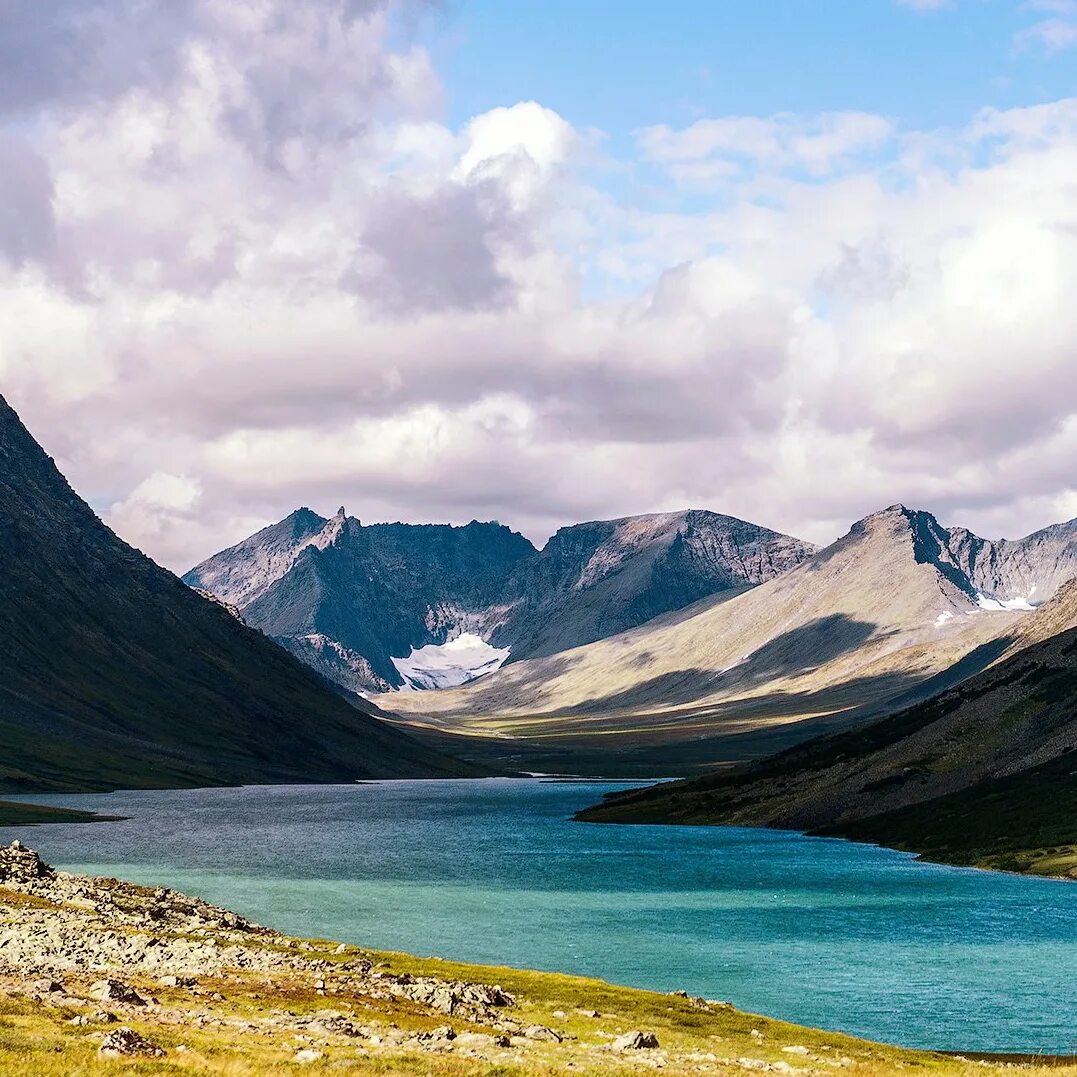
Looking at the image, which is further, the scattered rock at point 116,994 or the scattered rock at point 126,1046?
the scattered rock at point 116,994

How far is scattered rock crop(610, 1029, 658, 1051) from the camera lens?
52719 millimetres

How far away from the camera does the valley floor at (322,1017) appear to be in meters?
41.1

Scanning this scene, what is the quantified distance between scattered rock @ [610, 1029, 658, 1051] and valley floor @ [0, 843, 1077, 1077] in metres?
0.08

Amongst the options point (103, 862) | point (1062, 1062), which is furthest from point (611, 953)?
point (103, 862)

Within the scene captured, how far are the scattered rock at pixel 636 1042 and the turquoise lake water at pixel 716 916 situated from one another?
21740 mm

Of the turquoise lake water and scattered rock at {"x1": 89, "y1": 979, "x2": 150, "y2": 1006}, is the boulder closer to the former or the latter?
scattered rock at {"x1": 89, "y1": 979, "x2": 150, "y2": 1006}

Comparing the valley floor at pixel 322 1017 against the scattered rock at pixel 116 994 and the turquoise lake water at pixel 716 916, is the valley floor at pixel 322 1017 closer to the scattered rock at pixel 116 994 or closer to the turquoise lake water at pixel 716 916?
the scattered rock at pixel 116 994

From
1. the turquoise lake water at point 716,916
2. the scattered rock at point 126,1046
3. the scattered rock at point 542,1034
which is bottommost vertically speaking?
the turquoise lake water at point 716,916

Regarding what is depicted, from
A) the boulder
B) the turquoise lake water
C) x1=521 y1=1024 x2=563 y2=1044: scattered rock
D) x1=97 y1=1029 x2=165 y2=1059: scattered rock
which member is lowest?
the turquoise lake water

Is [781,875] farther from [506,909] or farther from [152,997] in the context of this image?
[152,997]

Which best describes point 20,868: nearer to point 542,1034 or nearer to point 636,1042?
point 542,1034

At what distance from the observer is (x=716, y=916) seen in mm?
118250

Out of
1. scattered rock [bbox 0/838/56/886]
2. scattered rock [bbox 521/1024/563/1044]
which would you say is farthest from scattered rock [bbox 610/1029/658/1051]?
scattered rock [bbox 0/838/56/886]

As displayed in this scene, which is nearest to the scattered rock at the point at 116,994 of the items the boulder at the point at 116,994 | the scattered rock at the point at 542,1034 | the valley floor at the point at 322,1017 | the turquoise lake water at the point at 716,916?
the boulder at the point at 116,994
